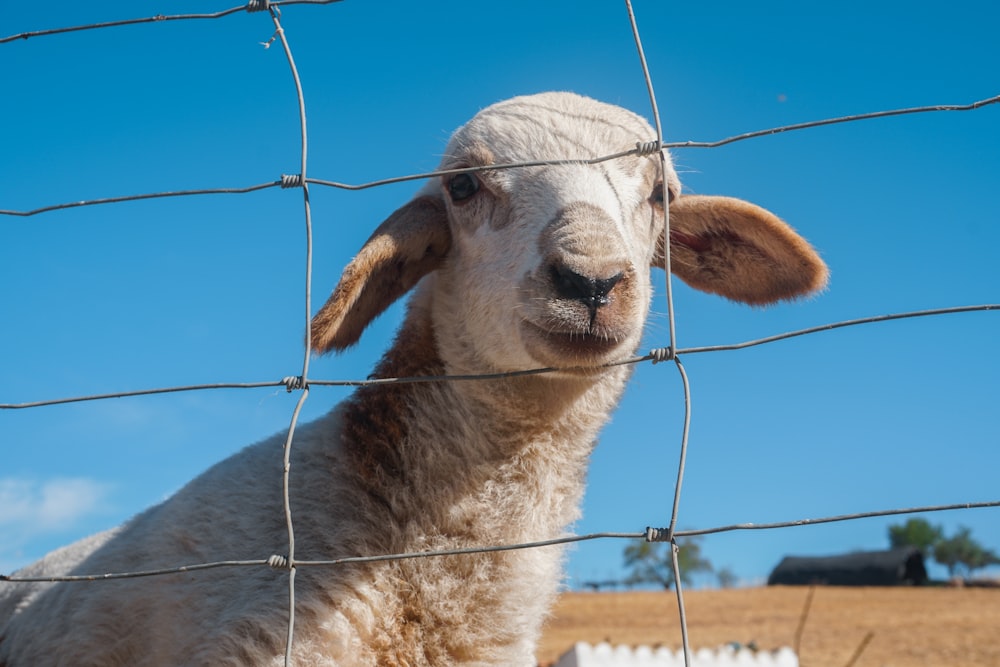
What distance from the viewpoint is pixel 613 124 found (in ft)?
13.6

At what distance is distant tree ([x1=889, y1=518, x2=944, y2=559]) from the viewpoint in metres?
69.2

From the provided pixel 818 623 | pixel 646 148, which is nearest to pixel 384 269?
pixel 646 148

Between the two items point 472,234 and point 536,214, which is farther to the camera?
point 472,234

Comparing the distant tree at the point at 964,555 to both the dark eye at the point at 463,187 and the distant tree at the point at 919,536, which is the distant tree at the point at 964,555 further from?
the dark eye at the point at 463,187

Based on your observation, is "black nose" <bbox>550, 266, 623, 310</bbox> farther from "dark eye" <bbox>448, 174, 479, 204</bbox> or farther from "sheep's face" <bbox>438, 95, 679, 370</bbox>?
"dark eye" <bbox>448, 174, 479, 204</bbox>

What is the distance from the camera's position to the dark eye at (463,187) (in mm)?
3990

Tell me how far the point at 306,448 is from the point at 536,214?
1289 millimetres

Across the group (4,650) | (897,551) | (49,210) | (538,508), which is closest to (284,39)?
(49,210)

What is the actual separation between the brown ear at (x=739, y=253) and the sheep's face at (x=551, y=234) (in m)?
0.19

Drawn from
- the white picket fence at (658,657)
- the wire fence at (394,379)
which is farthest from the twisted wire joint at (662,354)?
the white picket fence at (658,657)

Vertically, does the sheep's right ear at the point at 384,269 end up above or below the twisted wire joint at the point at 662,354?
above

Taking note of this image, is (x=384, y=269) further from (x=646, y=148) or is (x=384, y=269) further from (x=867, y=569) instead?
(x=867, y=569)

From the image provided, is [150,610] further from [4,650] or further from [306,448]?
[4,650]

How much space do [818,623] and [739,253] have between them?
2161 centimetres
